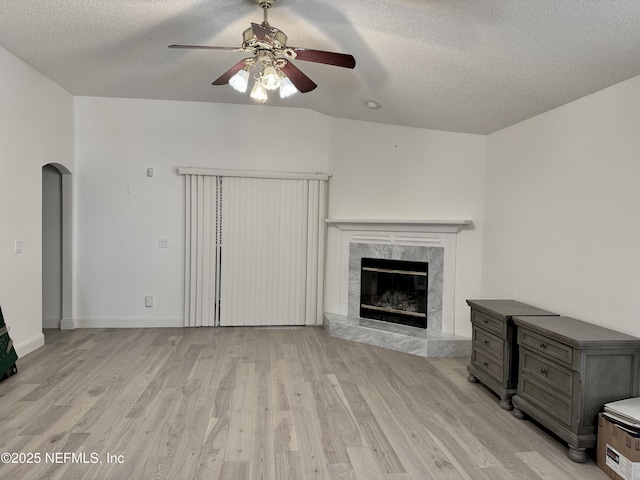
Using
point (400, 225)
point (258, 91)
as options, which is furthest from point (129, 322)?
point (258, 91)

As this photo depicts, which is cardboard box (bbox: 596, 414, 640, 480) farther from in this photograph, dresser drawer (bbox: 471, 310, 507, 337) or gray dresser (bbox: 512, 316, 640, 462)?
dresser drawer (bbox: 471, 310, 507, 337)

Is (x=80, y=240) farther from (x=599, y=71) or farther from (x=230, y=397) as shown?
(x=599, y=71)

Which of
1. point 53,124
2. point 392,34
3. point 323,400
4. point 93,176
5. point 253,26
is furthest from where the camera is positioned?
point 93,176

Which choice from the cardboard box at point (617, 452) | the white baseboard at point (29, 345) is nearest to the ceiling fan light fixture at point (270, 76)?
the cardboard box at point (617, 452)

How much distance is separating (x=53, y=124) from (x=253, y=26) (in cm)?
341

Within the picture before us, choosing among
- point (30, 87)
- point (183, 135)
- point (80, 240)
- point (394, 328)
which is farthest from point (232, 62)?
point (394, 328)

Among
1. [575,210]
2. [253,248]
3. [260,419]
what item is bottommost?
[260,419]

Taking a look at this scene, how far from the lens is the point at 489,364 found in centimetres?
330

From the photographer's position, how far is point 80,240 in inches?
197

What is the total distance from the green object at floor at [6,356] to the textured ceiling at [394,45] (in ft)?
8.12

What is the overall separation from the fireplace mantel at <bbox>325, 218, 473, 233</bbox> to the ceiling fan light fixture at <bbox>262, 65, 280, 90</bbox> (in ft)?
8.12

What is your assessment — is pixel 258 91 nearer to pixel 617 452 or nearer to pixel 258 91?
pixel 258 91

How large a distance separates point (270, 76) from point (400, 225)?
8.72ft

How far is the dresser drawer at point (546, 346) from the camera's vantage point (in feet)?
8.05
